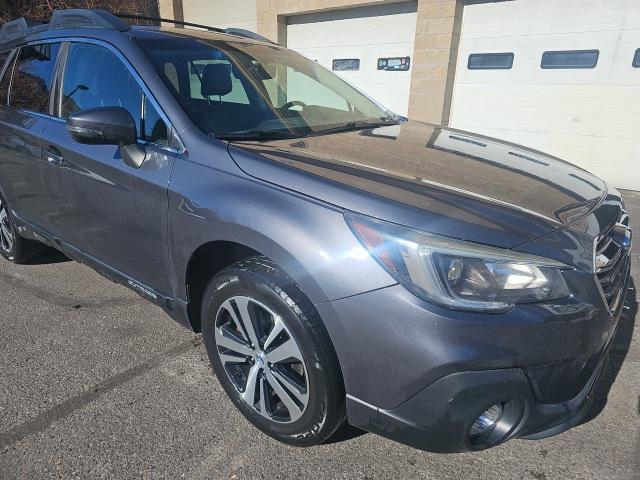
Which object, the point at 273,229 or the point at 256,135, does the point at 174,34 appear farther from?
the point at 273,229

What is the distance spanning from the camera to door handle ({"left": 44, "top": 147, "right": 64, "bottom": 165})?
2725mm

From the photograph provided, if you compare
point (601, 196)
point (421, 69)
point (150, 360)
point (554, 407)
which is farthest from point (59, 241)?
point (421, 69)

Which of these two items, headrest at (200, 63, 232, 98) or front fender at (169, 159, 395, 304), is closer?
front fender at (169, 159, 395, 304)

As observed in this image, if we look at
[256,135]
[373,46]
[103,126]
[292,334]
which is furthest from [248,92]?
[373,46]

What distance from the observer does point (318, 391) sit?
173 centimetres

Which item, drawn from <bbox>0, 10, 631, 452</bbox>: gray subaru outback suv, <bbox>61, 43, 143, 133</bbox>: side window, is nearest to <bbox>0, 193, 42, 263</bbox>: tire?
<bbox>0, 10, 631, 452</bbox>: gray subaru outback suv

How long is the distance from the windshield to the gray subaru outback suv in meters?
0.02

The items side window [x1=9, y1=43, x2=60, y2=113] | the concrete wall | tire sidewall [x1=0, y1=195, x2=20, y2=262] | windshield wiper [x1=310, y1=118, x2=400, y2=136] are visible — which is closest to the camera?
windshield wiper [x1=310, y1=118, x2=400, y2=136]

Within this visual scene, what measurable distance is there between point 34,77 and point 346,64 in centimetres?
671

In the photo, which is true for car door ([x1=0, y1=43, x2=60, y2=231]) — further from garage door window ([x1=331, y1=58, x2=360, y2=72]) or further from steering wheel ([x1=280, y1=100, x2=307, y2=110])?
garage door window ([x1=331, y1=58, x2=360, y2=72])

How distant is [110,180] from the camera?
237cm

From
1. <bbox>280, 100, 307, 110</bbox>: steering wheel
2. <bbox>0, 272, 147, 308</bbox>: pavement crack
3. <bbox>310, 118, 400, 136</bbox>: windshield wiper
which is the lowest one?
<bbox>0, 272, 147, 308</bbox>: pavement crack

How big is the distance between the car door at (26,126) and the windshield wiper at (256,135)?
4.67ft

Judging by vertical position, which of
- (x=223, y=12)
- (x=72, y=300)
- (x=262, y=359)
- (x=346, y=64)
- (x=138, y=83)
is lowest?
(x=72, y=300)
